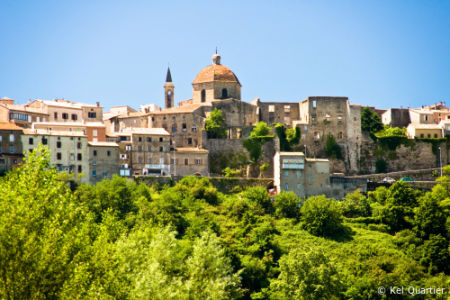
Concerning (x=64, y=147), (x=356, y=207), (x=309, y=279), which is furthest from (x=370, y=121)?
(x=309, y=279)

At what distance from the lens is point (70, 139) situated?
68.9 m

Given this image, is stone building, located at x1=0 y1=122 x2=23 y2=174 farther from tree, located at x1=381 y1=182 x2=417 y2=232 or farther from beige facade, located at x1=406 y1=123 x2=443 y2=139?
beige facade, located at x1=406 y1=123 x2=443 y2=139

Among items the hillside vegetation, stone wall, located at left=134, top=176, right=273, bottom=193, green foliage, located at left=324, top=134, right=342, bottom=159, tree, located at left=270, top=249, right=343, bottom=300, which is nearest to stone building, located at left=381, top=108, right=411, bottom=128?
green foliage, located at left=324, top=134, right=342, bottom=159

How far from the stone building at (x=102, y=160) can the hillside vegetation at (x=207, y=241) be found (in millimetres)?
2995

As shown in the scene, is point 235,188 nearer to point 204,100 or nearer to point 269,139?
point 269,139

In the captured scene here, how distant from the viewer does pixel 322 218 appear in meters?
64.9

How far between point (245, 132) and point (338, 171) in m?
12.4

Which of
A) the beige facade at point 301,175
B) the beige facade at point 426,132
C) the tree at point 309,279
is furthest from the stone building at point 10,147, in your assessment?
the beige facade at point 426,132

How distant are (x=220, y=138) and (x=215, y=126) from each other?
1676 mm

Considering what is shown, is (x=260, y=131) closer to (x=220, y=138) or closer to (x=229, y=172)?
(x=220, y=138)

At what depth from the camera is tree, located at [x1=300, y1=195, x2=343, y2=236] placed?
64.9m

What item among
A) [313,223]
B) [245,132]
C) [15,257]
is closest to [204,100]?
[245,132]

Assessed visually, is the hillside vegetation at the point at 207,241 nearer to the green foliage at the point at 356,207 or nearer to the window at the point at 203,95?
the green foliage at the point at 356,207

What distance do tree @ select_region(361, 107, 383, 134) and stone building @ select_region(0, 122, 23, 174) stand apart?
42092 mm
